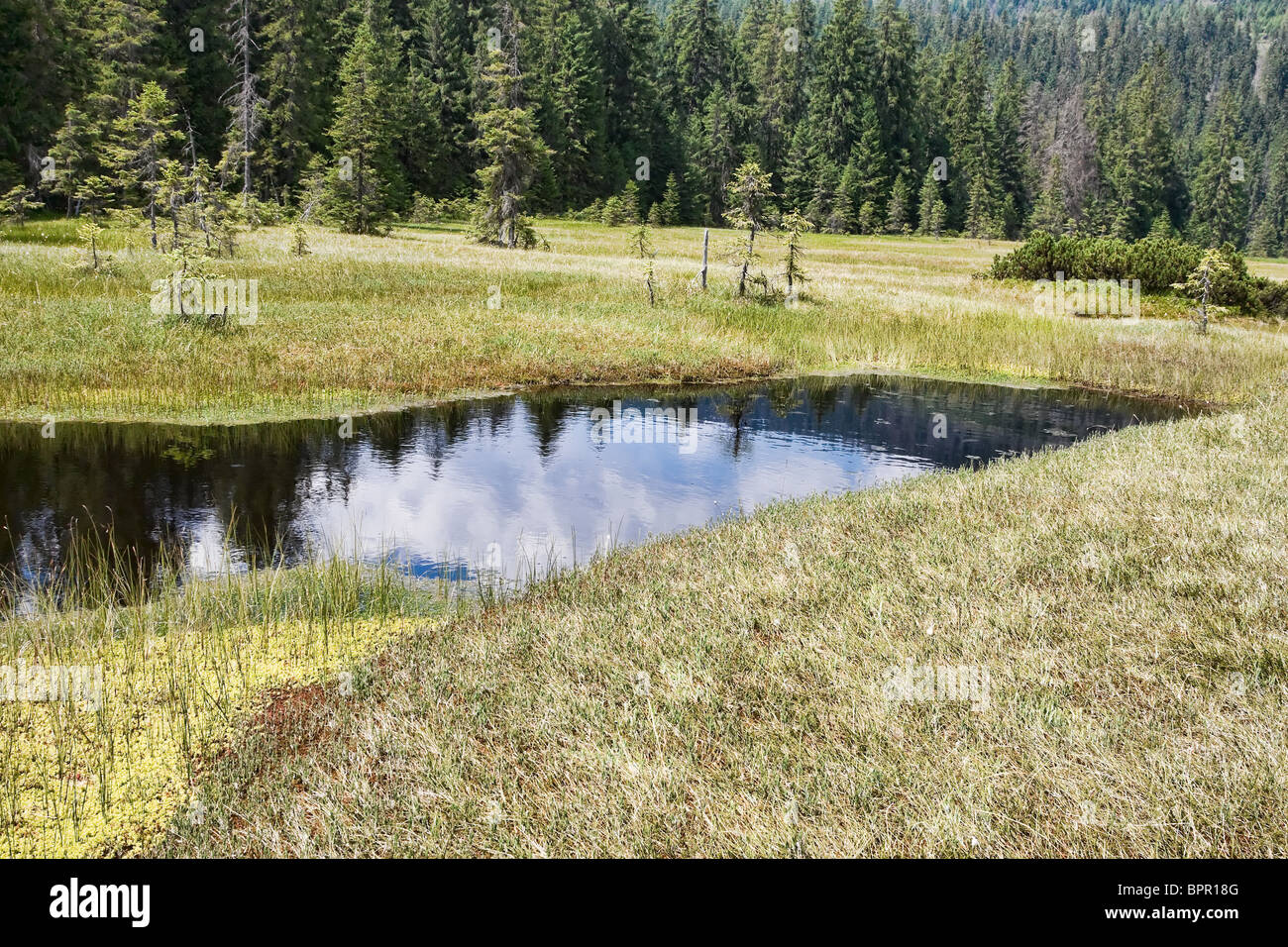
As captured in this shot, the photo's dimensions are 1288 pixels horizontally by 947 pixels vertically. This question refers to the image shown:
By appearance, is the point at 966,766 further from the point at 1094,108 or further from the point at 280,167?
the point at 1094,108

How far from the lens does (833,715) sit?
4730mm

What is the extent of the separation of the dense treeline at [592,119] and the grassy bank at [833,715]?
103 ft

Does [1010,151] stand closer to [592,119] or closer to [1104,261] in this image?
[592,119]

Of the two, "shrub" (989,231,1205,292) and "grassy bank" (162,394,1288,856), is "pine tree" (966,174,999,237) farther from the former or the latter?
"grassy bank" (162,394,1288,856)

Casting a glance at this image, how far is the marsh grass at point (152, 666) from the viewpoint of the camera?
15.7 ft

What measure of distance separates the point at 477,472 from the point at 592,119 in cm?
8201

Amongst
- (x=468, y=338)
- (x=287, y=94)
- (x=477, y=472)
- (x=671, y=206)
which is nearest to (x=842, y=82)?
(x=671, y=206)

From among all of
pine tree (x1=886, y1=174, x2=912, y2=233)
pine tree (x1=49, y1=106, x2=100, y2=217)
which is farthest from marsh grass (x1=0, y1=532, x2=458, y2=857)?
pine tree (x1=886, y1=174, x2=912, y2=233)

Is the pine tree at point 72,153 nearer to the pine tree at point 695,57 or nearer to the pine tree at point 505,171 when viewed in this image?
the pine tree at point 505,171

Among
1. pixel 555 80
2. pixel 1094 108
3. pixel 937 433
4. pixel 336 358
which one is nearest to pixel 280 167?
pixel 555 80

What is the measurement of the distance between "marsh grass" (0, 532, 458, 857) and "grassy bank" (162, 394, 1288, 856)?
1.57ft

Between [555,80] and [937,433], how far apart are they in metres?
80.0

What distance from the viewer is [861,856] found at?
3.51m

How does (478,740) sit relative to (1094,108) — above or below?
below
